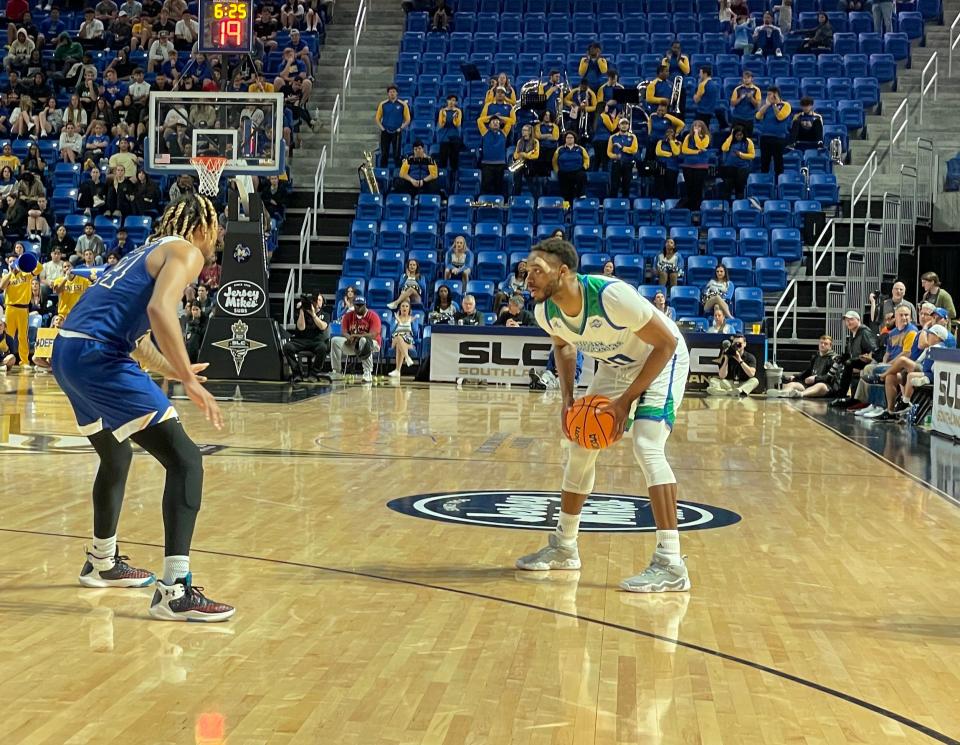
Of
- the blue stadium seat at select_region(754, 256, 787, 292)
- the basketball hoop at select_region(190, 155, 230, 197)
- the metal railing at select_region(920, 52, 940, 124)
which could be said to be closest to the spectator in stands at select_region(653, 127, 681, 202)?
the blue stadium seat at select_region(754, 256, 787, 292)

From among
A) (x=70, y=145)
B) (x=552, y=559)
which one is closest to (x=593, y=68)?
(x=70, y=145)

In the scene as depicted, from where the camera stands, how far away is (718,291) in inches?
760

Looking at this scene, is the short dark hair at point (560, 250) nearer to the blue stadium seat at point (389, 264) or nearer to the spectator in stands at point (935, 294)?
the spectator in stands at point (935, 294)

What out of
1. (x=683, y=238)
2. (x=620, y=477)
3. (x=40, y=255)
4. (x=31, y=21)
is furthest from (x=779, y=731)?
(x=31, y=21)

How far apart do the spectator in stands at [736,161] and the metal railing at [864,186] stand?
1.88 meters

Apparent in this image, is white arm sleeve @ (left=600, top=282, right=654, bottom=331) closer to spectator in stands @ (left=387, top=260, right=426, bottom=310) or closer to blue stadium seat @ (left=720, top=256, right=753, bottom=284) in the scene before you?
spectator in stands @ (left=387, top=260, right=426, bottom=310)

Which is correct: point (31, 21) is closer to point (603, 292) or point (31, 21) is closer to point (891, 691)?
point (603, 292)

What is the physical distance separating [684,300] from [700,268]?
0.95m

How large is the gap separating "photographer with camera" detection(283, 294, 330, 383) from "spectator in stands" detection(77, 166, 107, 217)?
5868 mm

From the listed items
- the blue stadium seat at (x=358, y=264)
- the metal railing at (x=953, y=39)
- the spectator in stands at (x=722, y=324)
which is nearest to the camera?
the spectator in stands at (x=722, y=324)

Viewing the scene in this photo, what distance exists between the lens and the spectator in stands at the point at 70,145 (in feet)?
79.3

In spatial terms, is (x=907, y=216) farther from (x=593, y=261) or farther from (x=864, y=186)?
(x=593, y=261)

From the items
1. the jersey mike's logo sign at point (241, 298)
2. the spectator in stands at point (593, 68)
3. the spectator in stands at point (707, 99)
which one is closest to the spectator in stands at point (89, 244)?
the jersey mike's logo sign at point (241, 298)

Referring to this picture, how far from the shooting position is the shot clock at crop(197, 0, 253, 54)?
67.1 feet
